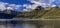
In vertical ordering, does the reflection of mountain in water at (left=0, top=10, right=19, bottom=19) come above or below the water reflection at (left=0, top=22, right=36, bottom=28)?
above

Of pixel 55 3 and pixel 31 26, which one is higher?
pixel 55 3

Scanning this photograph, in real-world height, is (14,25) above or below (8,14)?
below

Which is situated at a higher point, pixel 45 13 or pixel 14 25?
pixel 45 13

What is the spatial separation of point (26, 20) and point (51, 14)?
23 cm

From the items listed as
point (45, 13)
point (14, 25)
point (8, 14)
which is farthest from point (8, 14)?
point (45, 13)

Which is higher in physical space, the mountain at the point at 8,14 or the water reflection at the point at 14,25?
the mountain at the point at 8,14

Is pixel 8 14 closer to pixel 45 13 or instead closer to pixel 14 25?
pixel 14 25

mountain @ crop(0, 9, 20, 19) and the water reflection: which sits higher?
mountain @ crop(0, 9, 20, 19)

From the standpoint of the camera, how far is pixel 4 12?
1187 millimetres

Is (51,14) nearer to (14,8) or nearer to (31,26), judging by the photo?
(31,26)

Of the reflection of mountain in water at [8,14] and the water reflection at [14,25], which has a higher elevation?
the reflection of mountain in water at [8,14]

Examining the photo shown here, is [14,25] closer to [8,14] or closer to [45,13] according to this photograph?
[8,14]

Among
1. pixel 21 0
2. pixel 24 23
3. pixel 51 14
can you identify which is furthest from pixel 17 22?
pixel 51 14

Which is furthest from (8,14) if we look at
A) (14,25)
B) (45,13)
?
(45,13)
